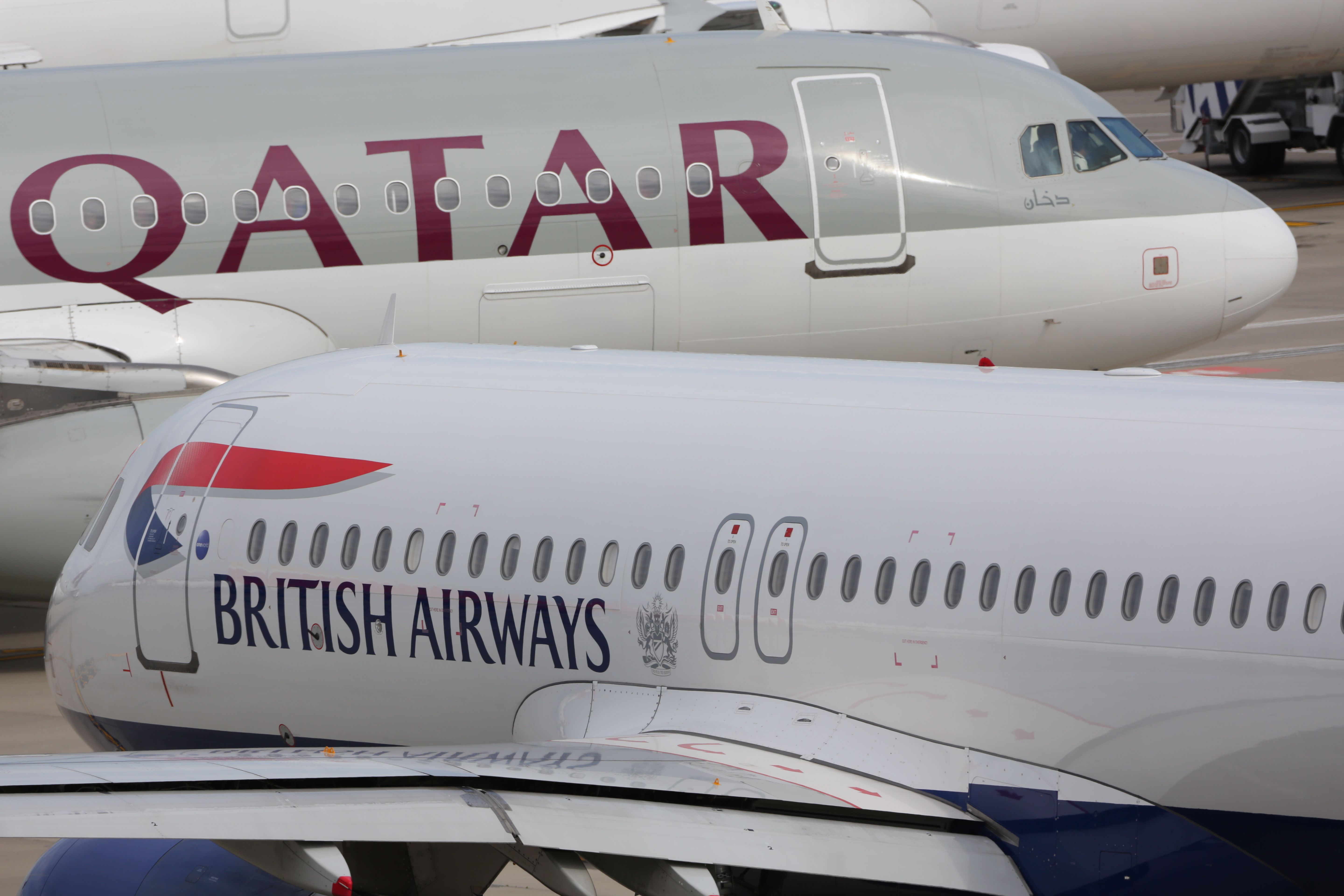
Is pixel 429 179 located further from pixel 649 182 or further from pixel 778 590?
pixel 778 590

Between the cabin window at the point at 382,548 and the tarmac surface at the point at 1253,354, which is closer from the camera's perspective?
the cabin window at the point at 382,548

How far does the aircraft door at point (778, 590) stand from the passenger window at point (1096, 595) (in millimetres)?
1602

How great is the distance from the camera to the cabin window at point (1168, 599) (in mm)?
8109

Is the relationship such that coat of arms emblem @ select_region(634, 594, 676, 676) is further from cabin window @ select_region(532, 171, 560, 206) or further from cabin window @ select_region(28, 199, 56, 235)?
cabin window @ select_region(28, 199, 56, 235)

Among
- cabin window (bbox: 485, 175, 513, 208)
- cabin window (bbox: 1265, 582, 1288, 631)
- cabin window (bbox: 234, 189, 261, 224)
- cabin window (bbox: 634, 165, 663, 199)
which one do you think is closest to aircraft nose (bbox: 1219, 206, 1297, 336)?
cabin window (bbox: 634, 165, 663, 199)

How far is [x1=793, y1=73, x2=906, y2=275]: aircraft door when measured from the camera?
17.6 m

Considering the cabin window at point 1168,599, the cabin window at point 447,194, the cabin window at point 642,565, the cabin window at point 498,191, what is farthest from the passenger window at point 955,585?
the cabin window at point 447,194

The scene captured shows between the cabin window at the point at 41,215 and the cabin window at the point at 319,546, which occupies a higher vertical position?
the cabin window at the point at 41,215

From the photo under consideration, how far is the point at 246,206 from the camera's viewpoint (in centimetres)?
1681

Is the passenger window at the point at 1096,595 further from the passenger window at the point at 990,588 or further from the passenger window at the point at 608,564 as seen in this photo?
the passenger window at the point at 608,564

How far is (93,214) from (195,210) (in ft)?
3.38

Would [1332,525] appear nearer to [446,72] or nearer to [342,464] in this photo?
[342,464]

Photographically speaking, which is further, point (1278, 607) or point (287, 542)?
point (287, 542)

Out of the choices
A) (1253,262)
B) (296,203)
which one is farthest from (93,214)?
(1253,262)
